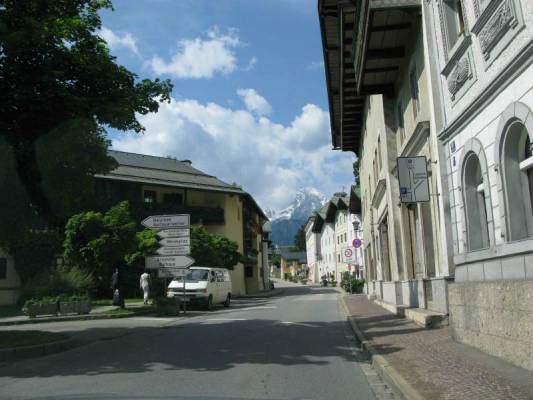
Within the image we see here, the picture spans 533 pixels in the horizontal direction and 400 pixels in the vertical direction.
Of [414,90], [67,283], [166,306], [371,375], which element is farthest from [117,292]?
[371,375]

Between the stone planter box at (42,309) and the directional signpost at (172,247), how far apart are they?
3746mm

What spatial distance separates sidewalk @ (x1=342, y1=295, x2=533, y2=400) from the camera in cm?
611

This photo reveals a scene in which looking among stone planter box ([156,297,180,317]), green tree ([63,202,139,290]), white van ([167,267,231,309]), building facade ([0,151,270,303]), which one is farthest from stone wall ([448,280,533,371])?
building facade ([0,151,270,303])

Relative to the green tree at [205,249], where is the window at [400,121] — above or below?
above

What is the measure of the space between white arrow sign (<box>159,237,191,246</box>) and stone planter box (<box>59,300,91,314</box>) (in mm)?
3693

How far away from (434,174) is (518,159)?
18.7 feet

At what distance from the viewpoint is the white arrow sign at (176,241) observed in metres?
22.5

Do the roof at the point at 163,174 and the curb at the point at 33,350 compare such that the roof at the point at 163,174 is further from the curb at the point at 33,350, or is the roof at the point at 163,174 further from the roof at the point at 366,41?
the curb at the point at 33,350

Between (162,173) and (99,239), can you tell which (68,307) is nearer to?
(99,239)

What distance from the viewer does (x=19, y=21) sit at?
12000 millimetres

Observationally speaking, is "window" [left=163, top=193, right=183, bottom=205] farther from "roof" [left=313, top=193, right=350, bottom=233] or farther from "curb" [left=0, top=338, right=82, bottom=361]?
"curb" [left=0, top=338, right=82, bottom=361]

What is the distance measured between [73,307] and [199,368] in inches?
556

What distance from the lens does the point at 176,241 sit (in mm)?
22531

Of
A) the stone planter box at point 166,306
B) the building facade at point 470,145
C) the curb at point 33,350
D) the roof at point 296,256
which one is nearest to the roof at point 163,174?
the stone planter box at point 166,306
